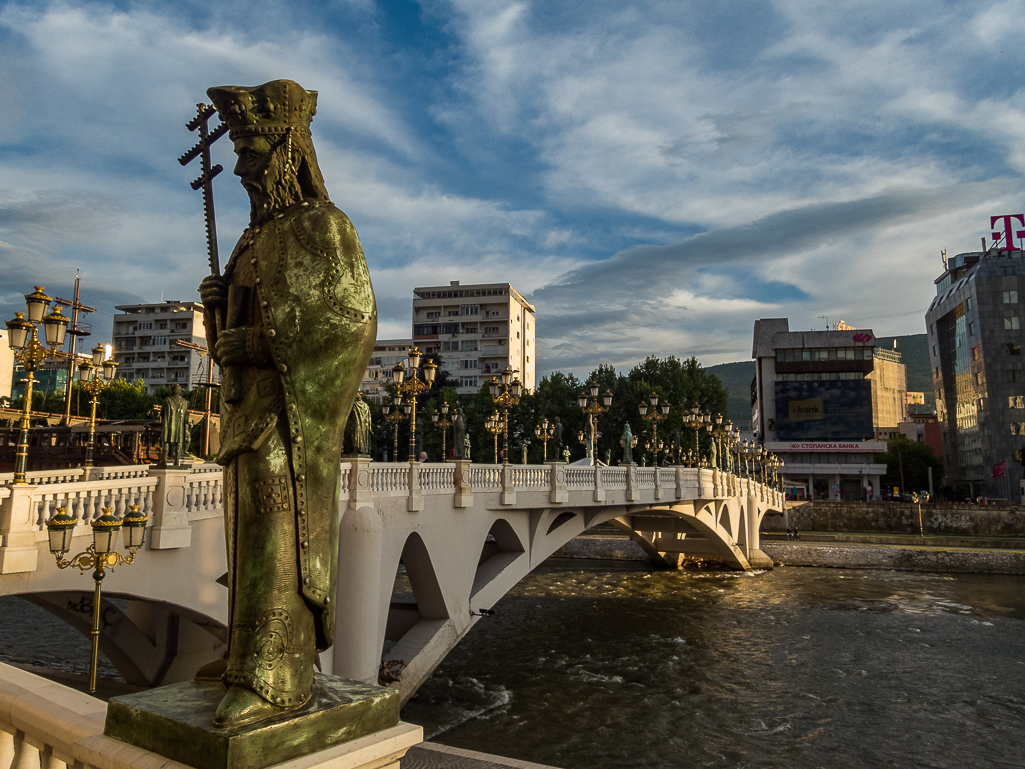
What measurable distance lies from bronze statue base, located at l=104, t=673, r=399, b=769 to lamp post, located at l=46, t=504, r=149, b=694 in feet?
17.3

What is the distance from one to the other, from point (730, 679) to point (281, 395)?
69.9 feet

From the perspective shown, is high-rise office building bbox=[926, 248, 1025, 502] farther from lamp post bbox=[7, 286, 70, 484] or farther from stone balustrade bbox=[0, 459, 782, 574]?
lamp post bbox=[7, 286, 70, 484]

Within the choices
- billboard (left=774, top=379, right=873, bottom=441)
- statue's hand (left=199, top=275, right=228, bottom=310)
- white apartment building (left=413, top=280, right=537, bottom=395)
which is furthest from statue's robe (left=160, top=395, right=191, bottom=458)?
billboard (left=774, top=379, right=873, bottom=441)

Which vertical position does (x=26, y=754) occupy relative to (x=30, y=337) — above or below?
below

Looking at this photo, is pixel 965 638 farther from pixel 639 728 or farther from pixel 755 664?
pixel 639 728

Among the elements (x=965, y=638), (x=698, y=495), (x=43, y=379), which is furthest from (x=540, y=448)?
(x=43, y=379)

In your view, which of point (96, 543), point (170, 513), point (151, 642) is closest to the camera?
point (96, 543)

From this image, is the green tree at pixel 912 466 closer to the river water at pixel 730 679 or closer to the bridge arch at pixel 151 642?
the river water at pixel 730 679

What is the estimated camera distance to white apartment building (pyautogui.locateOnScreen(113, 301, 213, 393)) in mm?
82125

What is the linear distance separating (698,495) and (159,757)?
106 ft

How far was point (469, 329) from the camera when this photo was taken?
8069cm

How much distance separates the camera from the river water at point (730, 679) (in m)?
16.1

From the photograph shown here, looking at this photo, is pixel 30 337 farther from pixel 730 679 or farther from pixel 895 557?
pixel 895 557

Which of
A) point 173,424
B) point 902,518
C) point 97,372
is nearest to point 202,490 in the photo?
point 173,424
